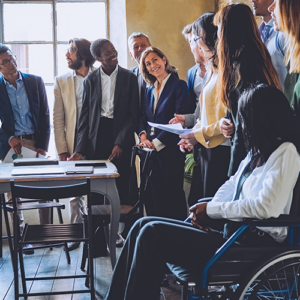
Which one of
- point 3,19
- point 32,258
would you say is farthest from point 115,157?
point 3,19

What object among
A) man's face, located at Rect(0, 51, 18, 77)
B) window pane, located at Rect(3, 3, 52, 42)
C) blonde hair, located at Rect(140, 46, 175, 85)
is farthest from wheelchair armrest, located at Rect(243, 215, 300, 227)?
window pane, located at Rect(3, 3, 52, 42)

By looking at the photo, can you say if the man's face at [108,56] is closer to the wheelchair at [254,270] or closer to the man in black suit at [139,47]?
the man in black suit at [139,47]

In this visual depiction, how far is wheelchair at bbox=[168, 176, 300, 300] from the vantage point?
1665 millimetres

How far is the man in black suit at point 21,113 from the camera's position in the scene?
3.76 meters

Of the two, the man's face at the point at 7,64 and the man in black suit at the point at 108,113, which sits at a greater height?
the man's face at the point at 7,64

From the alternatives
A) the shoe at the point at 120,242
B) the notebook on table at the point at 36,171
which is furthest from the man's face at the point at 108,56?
the shoe at the point at 120,242

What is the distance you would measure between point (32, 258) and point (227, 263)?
2329mm

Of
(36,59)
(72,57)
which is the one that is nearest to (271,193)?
(72,57)

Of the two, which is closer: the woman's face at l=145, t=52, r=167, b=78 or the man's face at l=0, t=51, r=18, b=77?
the woman's face at l=145, t=52, r=167, b=78

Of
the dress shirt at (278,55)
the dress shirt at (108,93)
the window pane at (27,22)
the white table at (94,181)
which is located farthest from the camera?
the window pane at (27,22)

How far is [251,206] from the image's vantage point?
1764 mm

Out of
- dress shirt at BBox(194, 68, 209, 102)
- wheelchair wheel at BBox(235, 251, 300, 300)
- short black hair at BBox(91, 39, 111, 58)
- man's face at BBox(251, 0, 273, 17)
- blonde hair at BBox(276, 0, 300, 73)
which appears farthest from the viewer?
short black hair at BBox(91, 39, 111, 58)

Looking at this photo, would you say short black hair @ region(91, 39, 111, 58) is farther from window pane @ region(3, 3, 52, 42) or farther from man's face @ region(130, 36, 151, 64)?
window pane @ region(3, 3, 52, 42)

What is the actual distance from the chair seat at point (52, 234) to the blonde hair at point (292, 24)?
1.56 m
